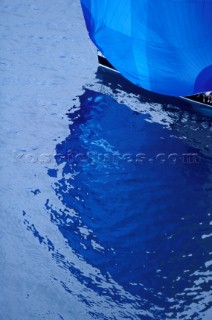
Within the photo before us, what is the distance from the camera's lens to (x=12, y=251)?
→ 368 cm

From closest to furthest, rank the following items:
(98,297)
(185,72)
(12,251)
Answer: (98,297) < (12,251) < (185,72)

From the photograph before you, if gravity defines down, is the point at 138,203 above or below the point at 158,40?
below

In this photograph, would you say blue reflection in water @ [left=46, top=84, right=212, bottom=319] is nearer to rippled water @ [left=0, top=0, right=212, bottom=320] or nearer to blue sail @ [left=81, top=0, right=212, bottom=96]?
rippled water @ [left=0, top=0, right=212, bottom=320]

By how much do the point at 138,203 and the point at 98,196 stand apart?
16.5 inches

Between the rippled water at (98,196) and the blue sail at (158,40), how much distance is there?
0.56 metres

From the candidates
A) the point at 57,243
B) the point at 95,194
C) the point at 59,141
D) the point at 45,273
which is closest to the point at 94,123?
the point at 59,141

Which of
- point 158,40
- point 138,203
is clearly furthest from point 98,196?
point 158,40

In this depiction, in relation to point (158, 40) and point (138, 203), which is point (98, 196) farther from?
point (158, 40)

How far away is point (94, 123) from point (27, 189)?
122 centimetres

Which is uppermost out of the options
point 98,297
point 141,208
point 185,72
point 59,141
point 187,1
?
point 187,1

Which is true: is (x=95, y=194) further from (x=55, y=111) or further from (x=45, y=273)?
(x=55, y=111)

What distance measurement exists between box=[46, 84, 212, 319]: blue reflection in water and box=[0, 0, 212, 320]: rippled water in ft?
0.03

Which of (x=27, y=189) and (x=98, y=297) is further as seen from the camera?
(x=27, y=189)

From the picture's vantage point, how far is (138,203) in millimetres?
4051
